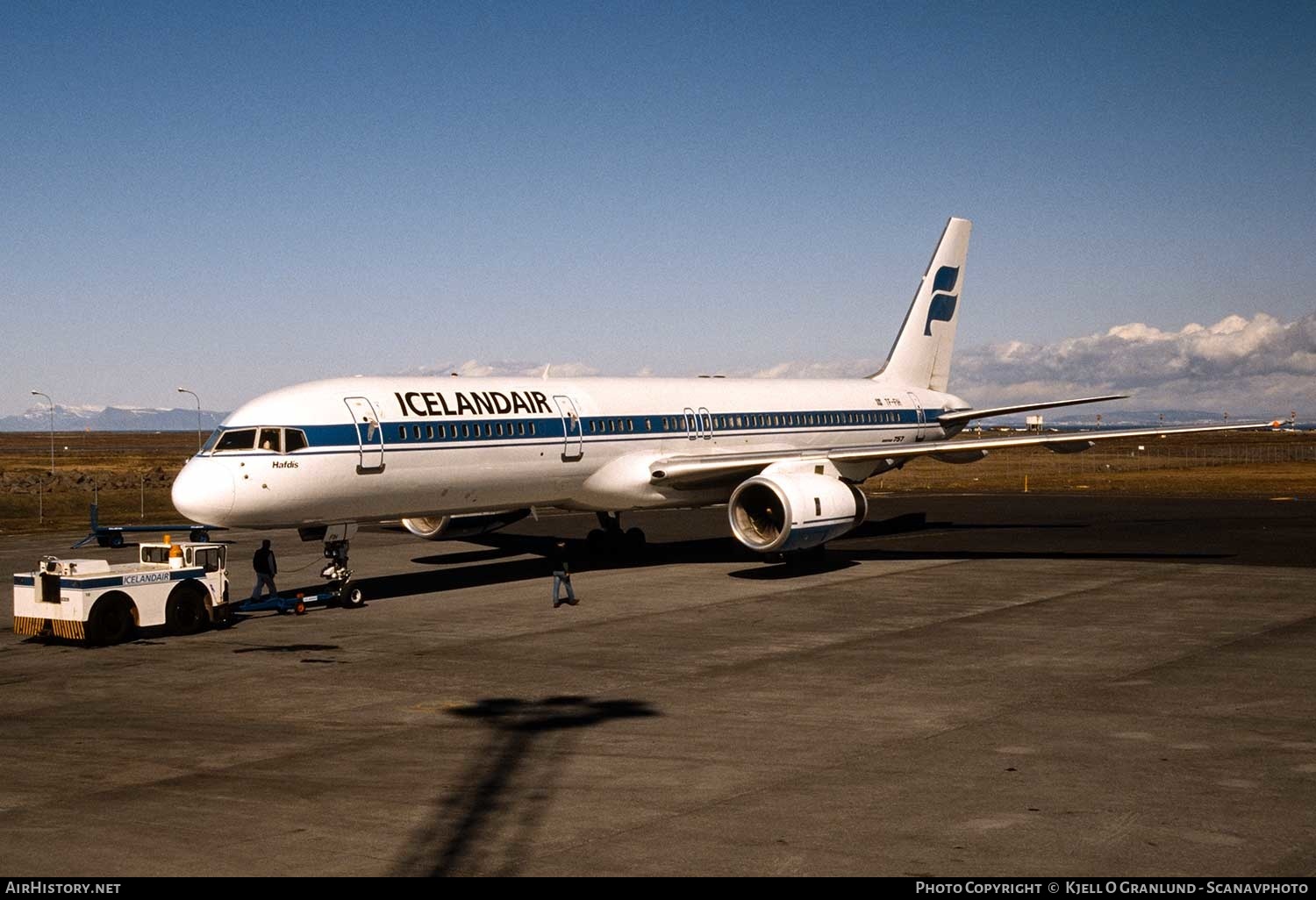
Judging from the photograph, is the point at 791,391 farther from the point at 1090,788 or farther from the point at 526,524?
the point at 1090,788

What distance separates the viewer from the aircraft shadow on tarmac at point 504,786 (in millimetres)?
10445

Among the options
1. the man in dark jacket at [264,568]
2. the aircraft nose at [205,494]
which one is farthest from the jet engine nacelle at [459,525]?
the aircraft nose at [205,494]


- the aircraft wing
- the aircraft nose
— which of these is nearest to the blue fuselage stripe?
the aircraft nose

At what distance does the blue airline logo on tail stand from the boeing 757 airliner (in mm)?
3920

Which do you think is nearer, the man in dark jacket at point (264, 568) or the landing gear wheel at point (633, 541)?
the man in dark jacket at point (264, 568)

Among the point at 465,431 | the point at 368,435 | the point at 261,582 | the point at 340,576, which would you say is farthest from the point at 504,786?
the point at 465,431

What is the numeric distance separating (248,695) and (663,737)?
6619 mm

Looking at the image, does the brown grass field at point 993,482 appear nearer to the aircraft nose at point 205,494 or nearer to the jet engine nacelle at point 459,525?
the jet engine nacelle at point 459,525

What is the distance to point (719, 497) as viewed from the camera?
3397 centimetres

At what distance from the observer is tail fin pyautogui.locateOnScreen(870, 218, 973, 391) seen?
44125mm

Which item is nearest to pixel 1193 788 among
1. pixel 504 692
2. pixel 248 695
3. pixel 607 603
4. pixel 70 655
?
pixel 504 692
